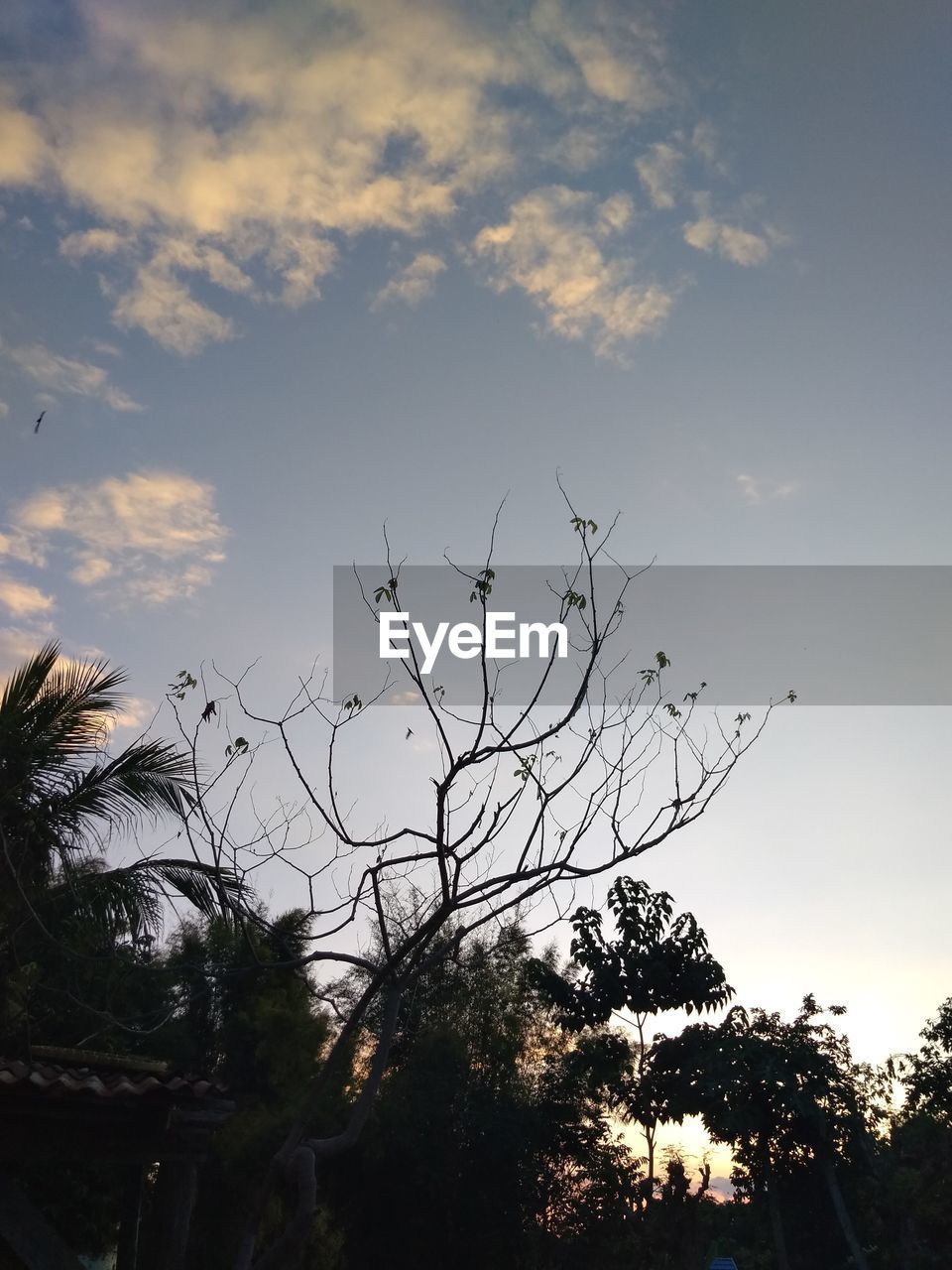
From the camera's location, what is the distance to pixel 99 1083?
19.7 feet

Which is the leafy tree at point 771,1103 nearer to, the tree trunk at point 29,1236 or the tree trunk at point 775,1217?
the tree trunk at point 775,1217

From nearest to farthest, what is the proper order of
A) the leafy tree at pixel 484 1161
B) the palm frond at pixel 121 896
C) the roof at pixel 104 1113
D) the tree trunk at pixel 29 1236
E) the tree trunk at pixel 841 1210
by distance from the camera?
the tree trunk at pixel 29 1236 < the roof at pixel 104 1113 < the palm frond at pixel 121 896 < the tree trunk at pixel 841 1210 < the leafy tree at pixel 484 1161

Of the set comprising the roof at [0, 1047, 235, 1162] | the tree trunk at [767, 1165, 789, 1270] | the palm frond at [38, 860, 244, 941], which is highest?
the palm frond at [38, 860, 244, 941]

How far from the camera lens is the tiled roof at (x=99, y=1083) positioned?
19.0 feet

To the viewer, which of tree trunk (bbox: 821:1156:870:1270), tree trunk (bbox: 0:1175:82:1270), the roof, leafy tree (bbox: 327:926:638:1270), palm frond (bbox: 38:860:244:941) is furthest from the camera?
leafy tree (bbox: 327:926:638:1270)

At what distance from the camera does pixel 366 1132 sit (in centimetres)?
1922

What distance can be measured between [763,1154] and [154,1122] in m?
16.8

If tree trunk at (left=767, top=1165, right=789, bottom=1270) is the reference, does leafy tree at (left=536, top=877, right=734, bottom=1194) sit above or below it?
above

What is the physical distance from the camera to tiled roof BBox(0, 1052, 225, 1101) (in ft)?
19.0

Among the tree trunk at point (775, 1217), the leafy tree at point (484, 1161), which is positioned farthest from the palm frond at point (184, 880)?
the tree trunk at point (775, 1217)

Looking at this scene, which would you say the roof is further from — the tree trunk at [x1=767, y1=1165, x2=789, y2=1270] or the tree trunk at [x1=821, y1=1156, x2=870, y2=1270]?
the tree trunk at [x1=821, y1=1156, x2=870, y2=1270]

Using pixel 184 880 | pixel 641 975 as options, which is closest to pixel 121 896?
pixel 184 880

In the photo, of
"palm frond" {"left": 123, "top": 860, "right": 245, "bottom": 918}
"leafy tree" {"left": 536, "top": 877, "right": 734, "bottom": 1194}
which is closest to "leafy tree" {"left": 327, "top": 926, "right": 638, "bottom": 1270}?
"leafy tree" {"left": 536, "top": 877, "right": 734, "bottom": 1194}

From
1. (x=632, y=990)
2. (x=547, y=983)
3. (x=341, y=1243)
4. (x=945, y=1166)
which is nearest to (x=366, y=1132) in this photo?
(x=341, y=1243)
